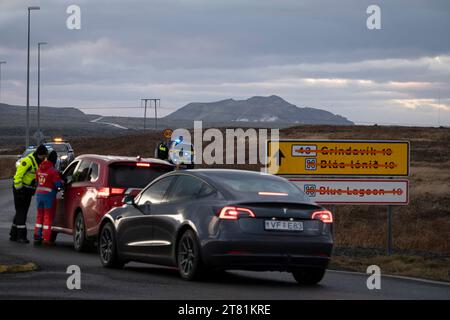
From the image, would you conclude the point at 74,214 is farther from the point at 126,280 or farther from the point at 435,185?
the point at 435,185

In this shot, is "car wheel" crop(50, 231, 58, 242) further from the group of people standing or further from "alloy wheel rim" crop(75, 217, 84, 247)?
"alloy wheel rim" crop(75, 217, 84, 247)

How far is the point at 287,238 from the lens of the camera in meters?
14.0

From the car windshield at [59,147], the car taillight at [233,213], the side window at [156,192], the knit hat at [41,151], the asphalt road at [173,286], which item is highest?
the knit hat at [41,151]

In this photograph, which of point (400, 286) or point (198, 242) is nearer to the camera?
point (198, 242)

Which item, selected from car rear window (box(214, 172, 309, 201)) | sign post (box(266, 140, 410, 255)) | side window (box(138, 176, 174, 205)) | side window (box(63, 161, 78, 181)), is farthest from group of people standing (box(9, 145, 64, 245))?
car rear window (box(214, 172, 309, 201))

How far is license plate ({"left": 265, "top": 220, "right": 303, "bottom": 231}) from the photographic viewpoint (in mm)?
13977

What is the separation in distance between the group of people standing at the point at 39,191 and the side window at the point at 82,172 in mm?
346

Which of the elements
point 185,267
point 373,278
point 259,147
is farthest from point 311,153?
point 259,147

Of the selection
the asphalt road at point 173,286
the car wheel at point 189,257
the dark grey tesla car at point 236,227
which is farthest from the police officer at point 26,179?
the car wheel at point 189,257

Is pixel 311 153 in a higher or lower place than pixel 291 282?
higher

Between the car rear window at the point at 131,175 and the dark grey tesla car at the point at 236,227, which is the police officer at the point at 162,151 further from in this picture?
the dark grey tesla car at the point at 236,227

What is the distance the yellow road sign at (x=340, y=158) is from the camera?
74.3 feet
